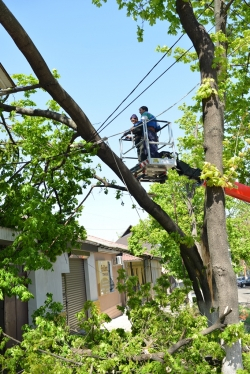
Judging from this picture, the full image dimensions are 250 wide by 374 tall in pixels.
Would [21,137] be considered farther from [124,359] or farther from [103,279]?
[103,279]

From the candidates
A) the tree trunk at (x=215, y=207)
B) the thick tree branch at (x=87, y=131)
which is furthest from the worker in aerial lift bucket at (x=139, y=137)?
the tree trunk at (x=215, y=207)

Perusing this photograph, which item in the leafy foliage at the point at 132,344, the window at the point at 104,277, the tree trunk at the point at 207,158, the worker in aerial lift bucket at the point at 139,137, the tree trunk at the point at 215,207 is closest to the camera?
the leafy foliage at the point at 132,344

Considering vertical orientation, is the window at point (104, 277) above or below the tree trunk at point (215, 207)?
below

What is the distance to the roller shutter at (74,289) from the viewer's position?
1703cm

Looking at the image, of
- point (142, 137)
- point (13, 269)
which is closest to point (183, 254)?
point (142, 137)

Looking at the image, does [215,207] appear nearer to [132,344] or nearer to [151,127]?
[132,344]

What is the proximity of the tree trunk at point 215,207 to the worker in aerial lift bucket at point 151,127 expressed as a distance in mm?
1597

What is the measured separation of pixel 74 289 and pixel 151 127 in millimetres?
10989

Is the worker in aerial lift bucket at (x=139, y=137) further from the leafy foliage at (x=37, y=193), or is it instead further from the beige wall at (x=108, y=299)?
the beige wall at (x=108, y=299)

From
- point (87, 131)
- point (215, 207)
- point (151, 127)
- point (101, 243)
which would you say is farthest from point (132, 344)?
point (101, 243)

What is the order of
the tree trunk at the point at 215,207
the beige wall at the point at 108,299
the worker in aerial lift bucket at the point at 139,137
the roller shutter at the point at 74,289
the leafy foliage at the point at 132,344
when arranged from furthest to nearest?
the beige wall at the point at 108,299
the roller shutter at the point at 74,289
the worker in aerial lift bucket at the point at 139,137
the tree trunk at the point at 215,207
the leafy foliage at the point at 132,344

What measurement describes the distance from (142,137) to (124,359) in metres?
4.77

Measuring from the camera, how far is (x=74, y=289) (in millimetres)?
18156

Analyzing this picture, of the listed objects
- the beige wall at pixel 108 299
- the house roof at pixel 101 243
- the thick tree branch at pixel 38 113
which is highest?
the thick tree branch at pixel 38 113
